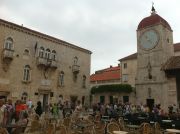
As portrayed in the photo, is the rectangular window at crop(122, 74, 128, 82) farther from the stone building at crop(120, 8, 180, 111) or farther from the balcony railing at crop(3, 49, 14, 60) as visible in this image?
the balcony railing at crop(3, 49, 14, 60)

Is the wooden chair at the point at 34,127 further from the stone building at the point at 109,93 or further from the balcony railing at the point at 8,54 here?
the stone building at the point at 109,93

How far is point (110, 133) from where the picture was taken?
7867 millimetres

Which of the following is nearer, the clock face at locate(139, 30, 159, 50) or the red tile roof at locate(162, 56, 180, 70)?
the red tile roof at locate(162, 56, 180, 70)

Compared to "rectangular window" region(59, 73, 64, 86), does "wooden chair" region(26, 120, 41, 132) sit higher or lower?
lower

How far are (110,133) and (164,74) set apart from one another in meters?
19.6

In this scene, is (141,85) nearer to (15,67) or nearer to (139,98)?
(139,98)

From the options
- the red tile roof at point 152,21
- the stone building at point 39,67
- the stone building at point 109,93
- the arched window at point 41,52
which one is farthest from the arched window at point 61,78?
the red tile roof at point 152,21

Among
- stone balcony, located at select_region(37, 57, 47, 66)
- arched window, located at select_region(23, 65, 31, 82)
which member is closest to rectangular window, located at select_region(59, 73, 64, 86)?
stone balcony, located at select_region(37, 57, 47, 66)

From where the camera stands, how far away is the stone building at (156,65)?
2469 centimetres

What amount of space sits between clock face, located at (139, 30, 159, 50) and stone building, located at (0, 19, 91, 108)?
11181 mm

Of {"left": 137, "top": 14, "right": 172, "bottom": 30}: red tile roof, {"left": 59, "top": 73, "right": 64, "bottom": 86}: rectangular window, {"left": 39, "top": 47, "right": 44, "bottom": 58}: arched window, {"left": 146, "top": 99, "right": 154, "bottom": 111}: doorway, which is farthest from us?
{"left": 59, "top": 73, "right": 64, "bottom": 86}: rectangular window

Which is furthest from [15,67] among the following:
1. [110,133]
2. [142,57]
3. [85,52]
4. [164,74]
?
[110,133]

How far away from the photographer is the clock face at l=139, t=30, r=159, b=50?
27156 mm

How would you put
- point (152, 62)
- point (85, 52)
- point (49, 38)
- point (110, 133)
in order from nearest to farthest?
point (110, 133), point (152, 62), point (49, 38), point (85, 52)
